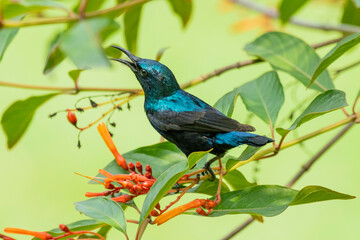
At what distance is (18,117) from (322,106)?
53.7 inches

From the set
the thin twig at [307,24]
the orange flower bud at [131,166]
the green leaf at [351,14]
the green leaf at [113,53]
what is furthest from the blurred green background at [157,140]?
the orange flower bud at [131,166]

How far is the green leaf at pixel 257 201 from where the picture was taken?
1.89 m

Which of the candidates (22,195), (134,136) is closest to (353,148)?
(134,136)

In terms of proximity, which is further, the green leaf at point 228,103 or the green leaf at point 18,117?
the green leaf at point 18,117

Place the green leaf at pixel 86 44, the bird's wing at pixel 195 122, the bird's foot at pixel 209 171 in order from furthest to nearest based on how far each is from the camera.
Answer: the bird's wing at pixel 195 122 → the bird's foot at pixel 209 171 → the green leaf at pixel 86 44

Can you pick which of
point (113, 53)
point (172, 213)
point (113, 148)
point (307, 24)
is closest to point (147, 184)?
point (172, 213)

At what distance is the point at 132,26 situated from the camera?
2838 mm

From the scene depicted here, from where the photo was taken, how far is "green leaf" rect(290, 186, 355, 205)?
6.18ft

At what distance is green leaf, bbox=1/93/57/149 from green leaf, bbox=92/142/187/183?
0.52 metres

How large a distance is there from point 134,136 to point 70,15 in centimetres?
460

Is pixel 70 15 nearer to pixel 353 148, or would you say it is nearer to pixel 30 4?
pixel 30 4

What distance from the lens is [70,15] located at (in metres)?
1.77

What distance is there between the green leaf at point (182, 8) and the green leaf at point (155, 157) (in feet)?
2.85

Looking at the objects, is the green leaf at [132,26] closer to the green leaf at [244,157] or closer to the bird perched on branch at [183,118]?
the bird perched on branch at [183,118]
